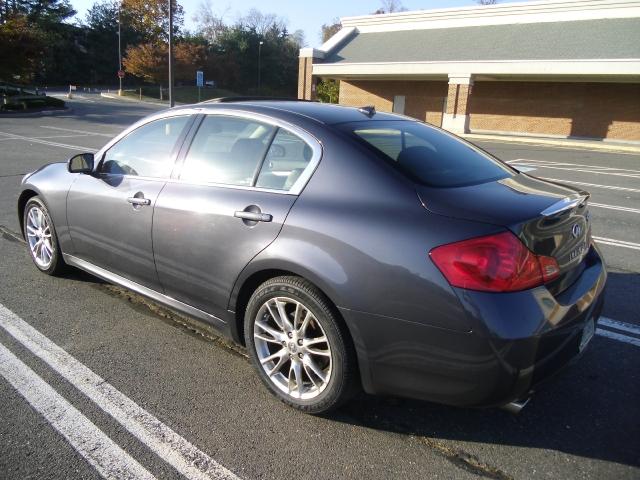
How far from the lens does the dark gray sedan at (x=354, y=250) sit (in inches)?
90.0

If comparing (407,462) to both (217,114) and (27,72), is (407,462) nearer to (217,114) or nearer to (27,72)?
(217,114)

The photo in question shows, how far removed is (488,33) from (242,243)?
105ft

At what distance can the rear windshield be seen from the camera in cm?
277

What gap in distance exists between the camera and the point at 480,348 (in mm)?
2229

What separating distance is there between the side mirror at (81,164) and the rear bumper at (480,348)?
2638 mm

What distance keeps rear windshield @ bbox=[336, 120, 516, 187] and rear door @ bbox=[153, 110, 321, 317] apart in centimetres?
39

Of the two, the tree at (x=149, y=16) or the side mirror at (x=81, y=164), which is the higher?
the tree at (x=149, y=16)

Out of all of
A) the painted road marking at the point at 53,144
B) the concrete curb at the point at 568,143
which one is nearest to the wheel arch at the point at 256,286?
the painted road marking at the point at 53,144

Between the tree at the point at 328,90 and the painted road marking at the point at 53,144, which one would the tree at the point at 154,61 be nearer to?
the tree at the point at 328,90

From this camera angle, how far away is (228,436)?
2.63m

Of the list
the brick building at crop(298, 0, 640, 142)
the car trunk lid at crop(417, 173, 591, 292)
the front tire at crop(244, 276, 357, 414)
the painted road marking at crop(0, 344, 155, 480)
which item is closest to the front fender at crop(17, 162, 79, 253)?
the painted road marking at crop(0, 344, 155, 480)

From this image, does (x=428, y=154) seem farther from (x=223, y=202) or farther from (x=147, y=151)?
(x=147, y=151)

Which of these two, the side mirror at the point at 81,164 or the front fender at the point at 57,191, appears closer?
the side mirror at the point at 81,164

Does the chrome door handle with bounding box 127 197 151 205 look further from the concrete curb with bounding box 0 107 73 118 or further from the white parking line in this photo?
the concrete curb with bounding box 0 107 73 118
